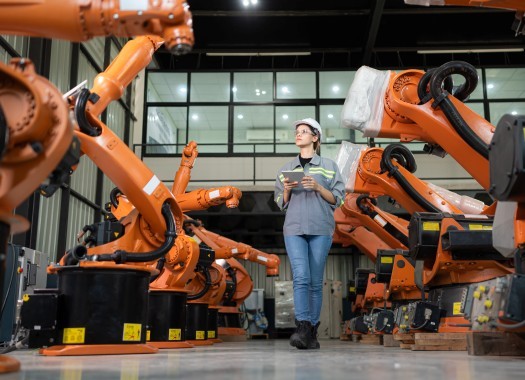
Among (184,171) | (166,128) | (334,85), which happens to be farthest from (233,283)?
(334,85)

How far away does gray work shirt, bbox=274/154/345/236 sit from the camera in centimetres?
427

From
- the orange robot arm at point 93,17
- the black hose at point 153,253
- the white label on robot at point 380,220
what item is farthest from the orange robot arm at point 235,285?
the orange robot arm at point 93,17

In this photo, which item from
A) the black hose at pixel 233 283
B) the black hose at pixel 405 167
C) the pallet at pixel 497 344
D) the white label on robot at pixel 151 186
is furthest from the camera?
the black hose at pixel 233 283

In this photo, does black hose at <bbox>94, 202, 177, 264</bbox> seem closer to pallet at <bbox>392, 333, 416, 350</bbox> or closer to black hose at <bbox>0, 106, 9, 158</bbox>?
black hose at <bbox>0, 106, 9, 158</bbox>

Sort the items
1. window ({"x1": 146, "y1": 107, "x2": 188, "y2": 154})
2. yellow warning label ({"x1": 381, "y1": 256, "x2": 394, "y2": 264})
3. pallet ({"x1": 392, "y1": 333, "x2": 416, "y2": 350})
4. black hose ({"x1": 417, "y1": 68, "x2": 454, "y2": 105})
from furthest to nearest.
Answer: window ({"x1": 146, "y1": 107, "x2": 188, "y2": 154}), yellow warning label ({"x1": 381, "y1": 256, "x2": 394, "y2": 264}), pallet ({"x1": 392, "y1": 333, "x2": 416, "y2": 350}), black hose ({"x1": 417, "y1": 68, "x2": 454, "y2": 105})

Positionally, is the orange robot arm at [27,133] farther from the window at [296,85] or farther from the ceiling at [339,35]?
the window at [296,85]

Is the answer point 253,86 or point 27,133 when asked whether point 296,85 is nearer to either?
point 253,86

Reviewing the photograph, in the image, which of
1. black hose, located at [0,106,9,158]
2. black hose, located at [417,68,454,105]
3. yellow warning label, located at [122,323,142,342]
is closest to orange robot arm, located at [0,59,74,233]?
black hose, located at [0,106,9,158]

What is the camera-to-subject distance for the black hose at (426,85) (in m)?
4.02

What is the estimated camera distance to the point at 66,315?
11.0 feet

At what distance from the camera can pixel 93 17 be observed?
1953mm

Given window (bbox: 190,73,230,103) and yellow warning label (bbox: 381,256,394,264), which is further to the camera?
window (bbox: 190,73,230,103)

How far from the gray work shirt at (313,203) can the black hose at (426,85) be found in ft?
2.87

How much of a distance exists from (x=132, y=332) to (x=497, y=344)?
2142 mm
